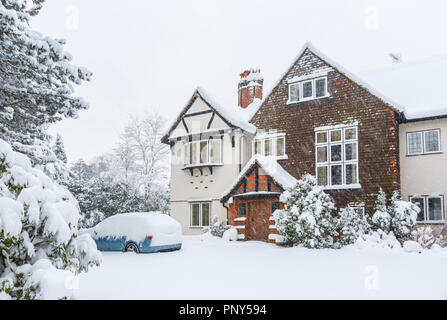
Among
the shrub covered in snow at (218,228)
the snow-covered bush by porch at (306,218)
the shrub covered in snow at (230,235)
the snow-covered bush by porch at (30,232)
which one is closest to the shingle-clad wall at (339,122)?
the snow-covered bush by porch at (306,218)

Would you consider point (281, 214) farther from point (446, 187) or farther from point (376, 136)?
point (446, 187)

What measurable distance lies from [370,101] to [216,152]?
8.79m

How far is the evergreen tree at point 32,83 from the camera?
977cm

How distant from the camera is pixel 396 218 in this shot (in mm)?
16250

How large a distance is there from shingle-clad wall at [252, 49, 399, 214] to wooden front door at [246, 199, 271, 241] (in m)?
2.66

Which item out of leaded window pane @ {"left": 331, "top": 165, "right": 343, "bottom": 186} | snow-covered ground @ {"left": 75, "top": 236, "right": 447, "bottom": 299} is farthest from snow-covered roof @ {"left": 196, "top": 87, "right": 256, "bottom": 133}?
snow-covered ground @ {"left": 75, "top": 236, "right": 447, "bottom": 299}

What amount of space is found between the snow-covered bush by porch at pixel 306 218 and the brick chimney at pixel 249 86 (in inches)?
424

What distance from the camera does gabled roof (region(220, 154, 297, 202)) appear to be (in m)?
18.7

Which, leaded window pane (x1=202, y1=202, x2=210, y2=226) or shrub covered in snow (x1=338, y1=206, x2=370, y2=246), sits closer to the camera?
shrub covered in snow (x1=338, y1=206, x2=370, y2=246)

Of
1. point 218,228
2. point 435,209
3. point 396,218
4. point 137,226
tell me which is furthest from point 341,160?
point 137,226

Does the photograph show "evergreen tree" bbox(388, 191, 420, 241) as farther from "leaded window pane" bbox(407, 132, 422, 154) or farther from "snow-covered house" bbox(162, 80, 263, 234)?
"snow-covered house" bbox(162, 80, 263, 234)

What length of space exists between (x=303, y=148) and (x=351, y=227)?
539cm

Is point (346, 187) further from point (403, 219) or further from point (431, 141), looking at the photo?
point (431, 141)
